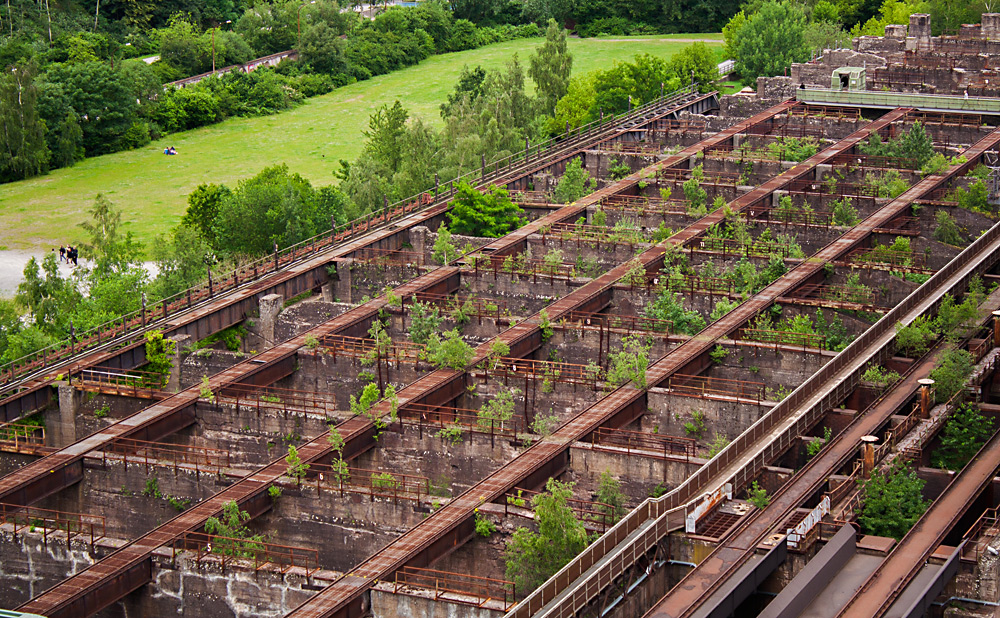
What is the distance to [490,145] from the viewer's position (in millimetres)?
97938

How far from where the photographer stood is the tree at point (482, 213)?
79.8 metres

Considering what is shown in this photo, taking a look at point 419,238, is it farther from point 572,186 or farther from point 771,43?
point 771,43

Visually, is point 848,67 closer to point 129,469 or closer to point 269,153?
point 269,153

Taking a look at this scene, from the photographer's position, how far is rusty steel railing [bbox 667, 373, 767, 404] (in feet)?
184

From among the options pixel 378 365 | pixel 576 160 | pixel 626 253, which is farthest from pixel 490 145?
pixel 378 365

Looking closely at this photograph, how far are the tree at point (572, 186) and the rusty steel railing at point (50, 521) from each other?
40369 mm

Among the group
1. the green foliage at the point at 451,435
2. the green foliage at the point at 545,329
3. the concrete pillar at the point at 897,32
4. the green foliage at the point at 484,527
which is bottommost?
the green foliage at the point at 484,527

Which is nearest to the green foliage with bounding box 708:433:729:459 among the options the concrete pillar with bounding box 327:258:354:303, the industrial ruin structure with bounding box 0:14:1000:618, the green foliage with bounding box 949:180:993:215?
the industrial ruin structure with bounding box 0:14:1000:618

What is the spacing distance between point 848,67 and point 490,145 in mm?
31389

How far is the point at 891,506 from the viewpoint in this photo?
4472cm

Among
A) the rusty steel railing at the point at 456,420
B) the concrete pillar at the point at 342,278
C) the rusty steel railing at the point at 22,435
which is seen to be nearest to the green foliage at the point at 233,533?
the rusty steel railing at the point at 456,420

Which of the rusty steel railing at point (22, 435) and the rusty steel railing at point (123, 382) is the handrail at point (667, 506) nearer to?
the rusty steel railing at point (123, 382)

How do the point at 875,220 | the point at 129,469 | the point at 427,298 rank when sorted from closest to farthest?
the point at 129,469 < the point at 427,298 < the point at 875,220

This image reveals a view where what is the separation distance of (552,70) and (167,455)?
6774 centimetres
